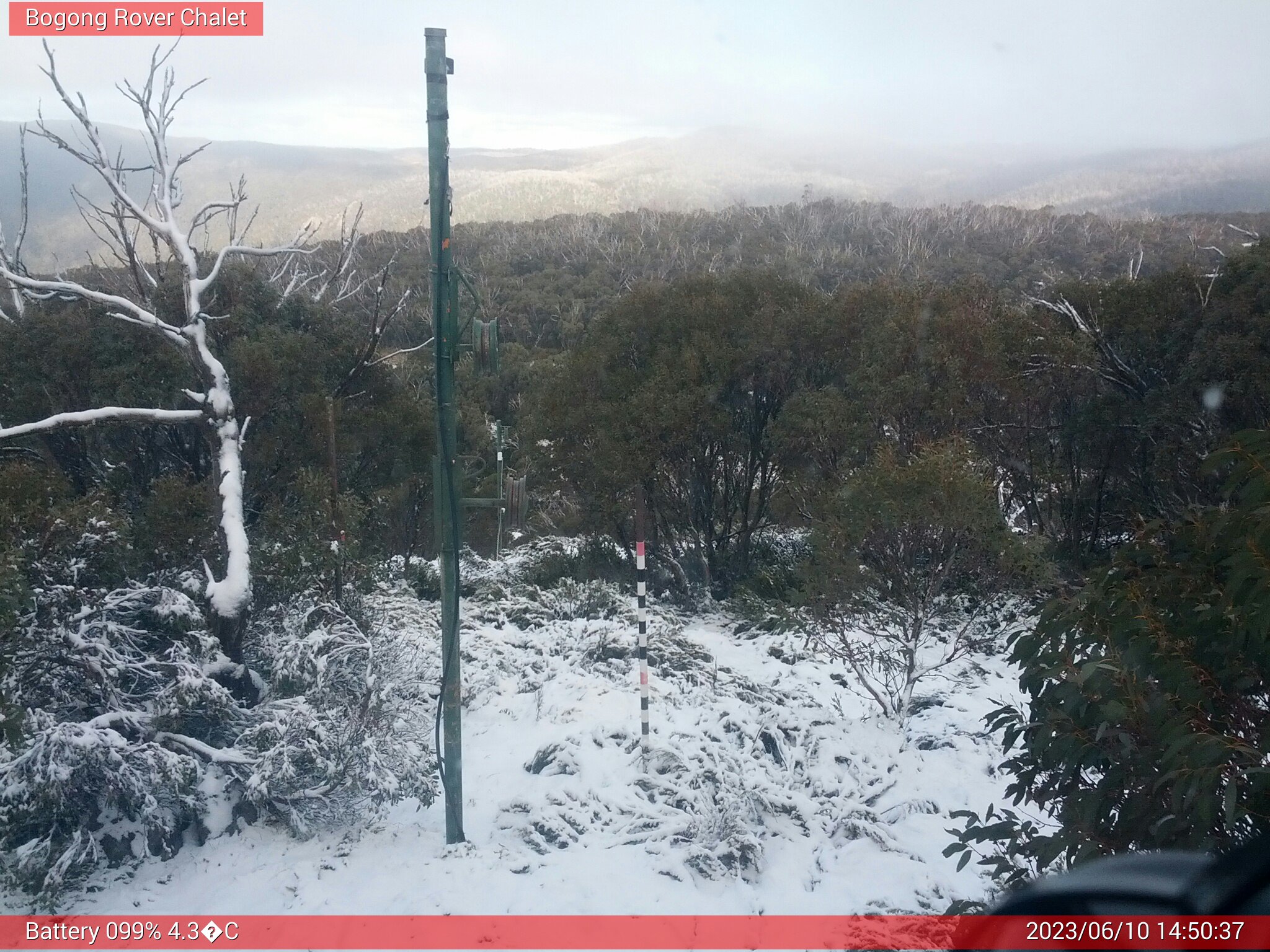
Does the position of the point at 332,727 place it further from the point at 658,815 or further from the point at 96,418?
the point at 96,418

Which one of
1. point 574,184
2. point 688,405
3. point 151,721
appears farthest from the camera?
point 574,184

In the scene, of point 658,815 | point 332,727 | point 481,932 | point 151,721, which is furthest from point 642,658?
point 151,721

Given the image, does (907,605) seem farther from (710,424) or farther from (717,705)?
(710,424)

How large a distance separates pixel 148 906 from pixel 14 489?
304 cm

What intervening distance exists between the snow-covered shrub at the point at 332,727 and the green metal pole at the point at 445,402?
0.62 meters

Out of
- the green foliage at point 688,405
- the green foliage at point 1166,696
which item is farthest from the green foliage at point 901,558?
the green foliage at point 1166,696

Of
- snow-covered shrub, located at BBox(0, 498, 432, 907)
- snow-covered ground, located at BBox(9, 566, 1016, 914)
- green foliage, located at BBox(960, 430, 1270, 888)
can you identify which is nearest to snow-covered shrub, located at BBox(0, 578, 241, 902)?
snow-covered shrub, located at BBox(0, 498, 432, 907)

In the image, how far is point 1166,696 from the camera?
8.64ft

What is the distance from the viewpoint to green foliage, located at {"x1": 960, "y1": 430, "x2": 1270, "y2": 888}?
2348mm

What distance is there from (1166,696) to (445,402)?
12.1ft

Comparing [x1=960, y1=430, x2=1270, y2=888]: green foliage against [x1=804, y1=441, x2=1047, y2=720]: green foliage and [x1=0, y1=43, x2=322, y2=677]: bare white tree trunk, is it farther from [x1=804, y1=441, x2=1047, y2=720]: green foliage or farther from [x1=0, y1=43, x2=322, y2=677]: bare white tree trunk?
[x1=0, y1=43, x2=322, y2=677]: bare white tree trunk

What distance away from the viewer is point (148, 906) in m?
4.79

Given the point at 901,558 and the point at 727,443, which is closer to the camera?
the point at 901,558

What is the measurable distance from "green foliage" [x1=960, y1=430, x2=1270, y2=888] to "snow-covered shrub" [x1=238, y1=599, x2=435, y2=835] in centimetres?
392
